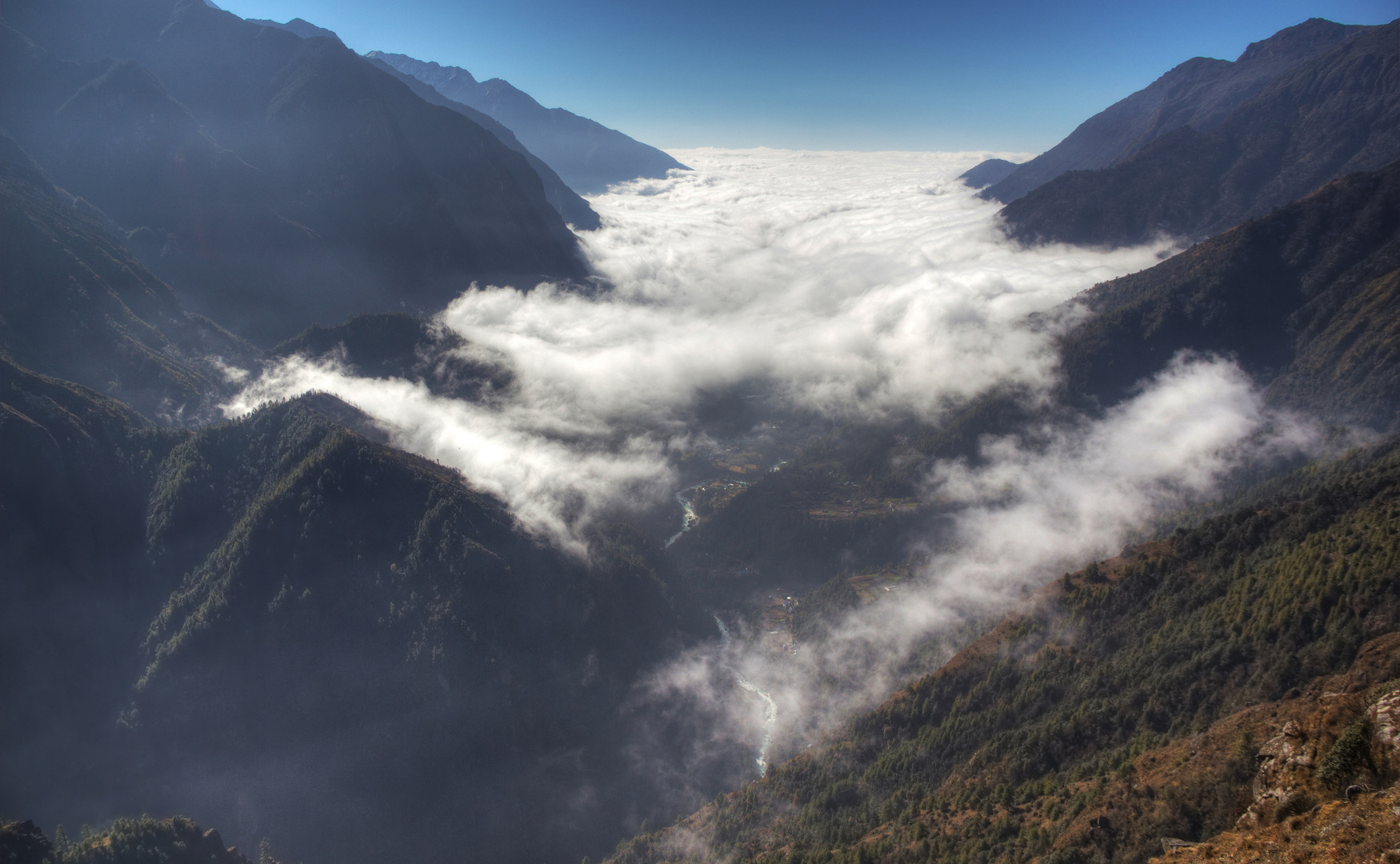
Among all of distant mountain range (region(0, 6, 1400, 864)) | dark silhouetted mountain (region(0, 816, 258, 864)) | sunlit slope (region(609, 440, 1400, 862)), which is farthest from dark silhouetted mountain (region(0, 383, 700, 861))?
sunlit slope (region(609, 440, 1400, 862))

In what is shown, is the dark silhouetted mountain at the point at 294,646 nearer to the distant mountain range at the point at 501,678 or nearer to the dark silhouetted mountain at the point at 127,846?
the distant mountain range at the point at 501,678

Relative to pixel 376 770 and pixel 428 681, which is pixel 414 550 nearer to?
pixel 428 681

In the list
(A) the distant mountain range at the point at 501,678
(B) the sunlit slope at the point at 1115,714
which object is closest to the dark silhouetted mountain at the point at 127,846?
(A) the distant mountain range at the point at 501,678

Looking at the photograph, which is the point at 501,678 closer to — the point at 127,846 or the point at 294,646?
the point at 294,646

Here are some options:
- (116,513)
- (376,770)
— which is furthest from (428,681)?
(116,513)

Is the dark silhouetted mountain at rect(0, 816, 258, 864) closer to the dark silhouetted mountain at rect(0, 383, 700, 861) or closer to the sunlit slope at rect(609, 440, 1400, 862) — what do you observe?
the dark silhouetted mountain at rect(0, 383, 700, 861)

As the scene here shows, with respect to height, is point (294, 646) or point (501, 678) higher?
point (294, 646)

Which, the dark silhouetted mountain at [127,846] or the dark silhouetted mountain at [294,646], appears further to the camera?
the dark silhouetted mountain at [294,646]

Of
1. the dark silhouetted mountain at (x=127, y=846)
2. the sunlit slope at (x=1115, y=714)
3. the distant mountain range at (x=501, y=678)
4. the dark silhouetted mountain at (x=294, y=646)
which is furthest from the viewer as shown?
the dark silhouetted mountain at (x=294, y=646)

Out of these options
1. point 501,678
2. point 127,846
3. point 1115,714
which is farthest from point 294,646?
point 1115,714
